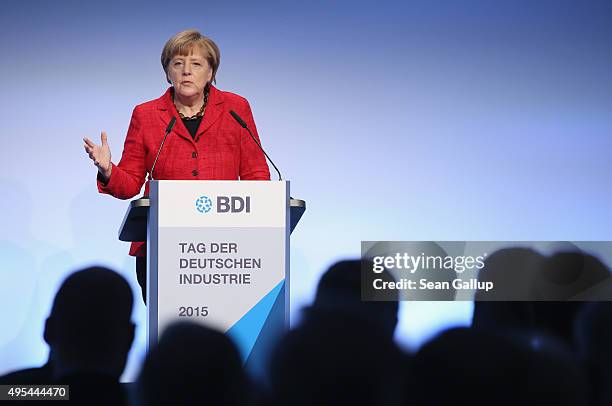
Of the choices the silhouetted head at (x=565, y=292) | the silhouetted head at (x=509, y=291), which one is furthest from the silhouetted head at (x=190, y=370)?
the silhouetted head at (x=565, y=292)

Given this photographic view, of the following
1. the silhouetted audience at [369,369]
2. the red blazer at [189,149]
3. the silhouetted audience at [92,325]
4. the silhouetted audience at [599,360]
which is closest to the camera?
the silhouetted audience at [369,369]

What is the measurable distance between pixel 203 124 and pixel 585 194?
224cm

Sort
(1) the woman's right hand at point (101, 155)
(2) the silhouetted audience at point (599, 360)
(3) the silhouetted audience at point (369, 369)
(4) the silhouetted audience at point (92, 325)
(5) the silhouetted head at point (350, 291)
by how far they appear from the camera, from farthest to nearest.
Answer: (5) the silhouetted head at point (350, 291)
(4) the silhouetted audience at point (92, 325)
(1) the woman's right hand at point (101, 155)
(2) the silhouetted audience at point (599, 360)
(3) the silhouetted audience at point (369, 369)

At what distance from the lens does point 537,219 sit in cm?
482

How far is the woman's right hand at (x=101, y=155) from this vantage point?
3.26m

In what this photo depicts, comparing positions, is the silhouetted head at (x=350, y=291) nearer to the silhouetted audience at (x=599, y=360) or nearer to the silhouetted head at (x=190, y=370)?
the silhouetted audience at (x=599, y=360)

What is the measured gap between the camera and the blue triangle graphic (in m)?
2.98

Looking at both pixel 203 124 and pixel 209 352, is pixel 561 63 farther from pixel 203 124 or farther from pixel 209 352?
pixel 209 352

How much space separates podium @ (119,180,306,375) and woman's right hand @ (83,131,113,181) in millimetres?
370

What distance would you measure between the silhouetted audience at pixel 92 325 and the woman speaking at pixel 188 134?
0.82 metres

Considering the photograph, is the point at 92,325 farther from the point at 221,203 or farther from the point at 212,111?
the point at 221,203

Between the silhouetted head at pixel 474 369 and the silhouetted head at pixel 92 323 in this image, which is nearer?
the silhouetted head at pixel 474 369

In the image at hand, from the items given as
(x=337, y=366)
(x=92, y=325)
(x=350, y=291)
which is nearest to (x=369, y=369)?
(x=337, y=366)

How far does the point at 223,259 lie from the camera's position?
302 centimetres
